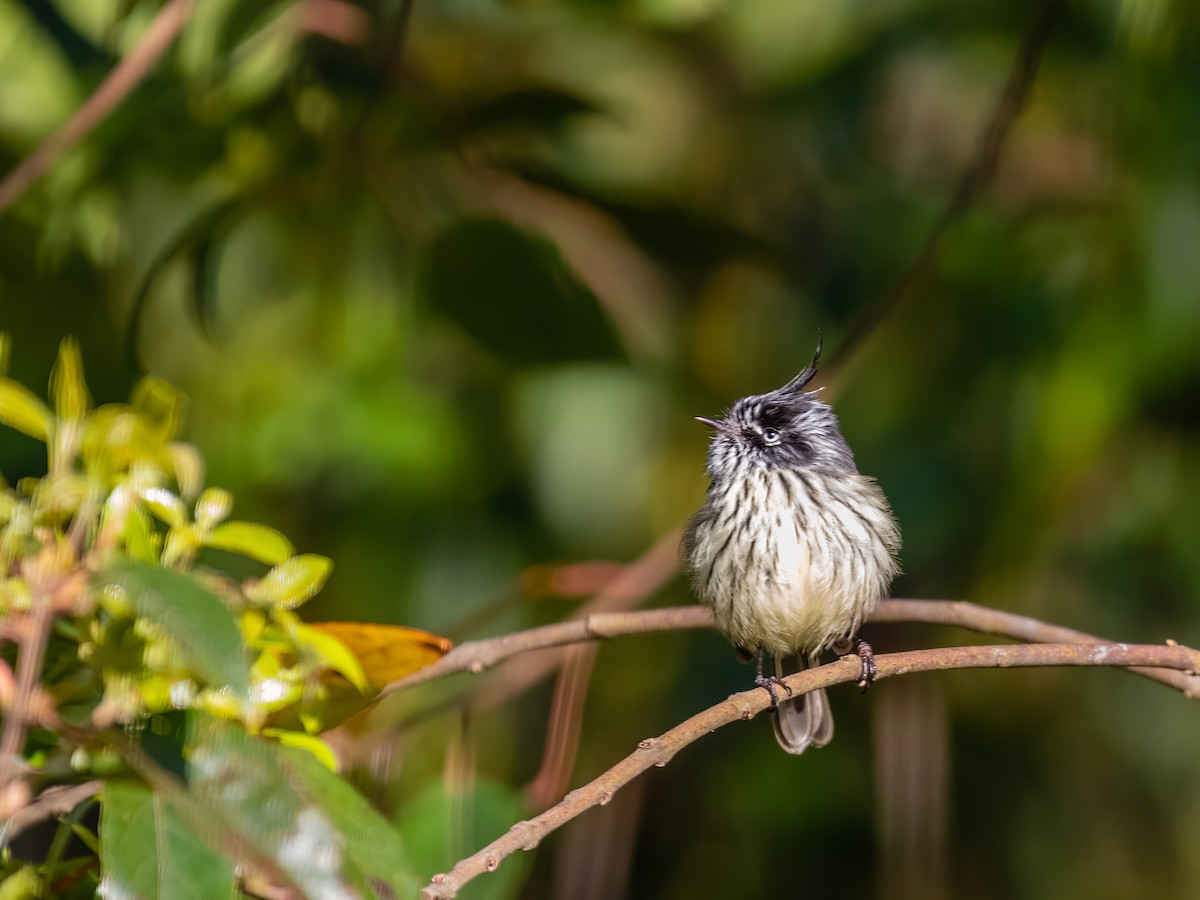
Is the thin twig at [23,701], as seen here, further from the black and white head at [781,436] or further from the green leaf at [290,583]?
the black and white head at [781,436]

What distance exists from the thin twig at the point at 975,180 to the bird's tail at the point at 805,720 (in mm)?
986

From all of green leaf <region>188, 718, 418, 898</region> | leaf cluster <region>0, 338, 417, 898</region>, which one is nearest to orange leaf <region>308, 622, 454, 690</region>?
leaf cluster <region>0, 338, 417, 898</region>

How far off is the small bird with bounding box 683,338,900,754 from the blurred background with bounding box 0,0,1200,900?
9.1 inches

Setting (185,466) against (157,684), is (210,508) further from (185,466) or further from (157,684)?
(157,684)

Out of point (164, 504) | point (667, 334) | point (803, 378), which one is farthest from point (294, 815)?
point (667, 334)

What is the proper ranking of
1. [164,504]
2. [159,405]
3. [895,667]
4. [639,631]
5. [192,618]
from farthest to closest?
[639,631]
[895,667]
[159,405]
[164,504]
[192,618]

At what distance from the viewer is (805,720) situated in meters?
4.22

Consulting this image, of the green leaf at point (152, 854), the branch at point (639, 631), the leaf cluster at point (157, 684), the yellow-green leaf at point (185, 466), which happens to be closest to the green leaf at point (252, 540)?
the leaf cluster at point (157, 684)

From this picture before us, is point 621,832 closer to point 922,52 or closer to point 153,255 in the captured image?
point 153,255

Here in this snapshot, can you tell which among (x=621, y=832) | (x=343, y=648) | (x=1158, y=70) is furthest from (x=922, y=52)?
(x=343, y=648)

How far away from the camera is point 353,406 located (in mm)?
4426

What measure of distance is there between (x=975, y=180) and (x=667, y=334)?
1.46 m

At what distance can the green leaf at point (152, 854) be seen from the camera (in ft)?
5.22

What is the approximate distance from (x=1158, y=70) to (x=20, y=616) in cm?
312
